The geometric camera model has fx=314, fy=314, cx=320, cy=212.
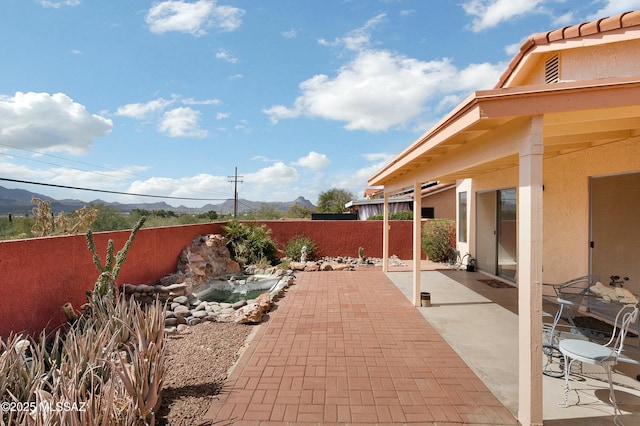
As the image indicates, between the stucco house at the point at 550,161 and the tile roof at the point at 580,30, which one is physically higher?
the tile roof at the point at 580,30

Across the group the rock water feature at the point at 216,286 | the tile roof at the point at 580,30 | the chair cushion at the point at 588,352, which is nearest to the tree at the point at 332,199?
the rock water feature at the point at 216,286

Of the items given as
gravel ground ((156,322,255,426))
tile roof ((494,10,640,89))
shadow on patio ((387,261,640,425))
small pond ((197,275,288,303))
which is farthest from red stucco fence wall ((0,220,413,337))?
tile roof ((494,10,640,89))

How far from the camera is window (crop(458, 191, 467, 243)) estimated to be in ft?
40.2

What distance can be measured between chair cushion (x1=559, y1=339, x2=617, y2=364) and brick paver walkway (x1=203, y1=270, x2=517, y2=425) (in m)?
1.00

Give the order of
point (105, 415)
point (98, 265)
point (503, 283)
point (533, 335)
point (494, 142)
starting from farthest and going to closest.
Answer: point (503, 283), point (98, 265), point (494, 142), point (533, 335), point (105, 415)

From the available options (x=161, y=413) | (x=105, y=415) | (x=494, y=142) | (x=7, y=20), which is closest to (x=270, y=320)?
(x=161, y=413)

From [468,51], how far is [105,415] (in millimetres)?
12919

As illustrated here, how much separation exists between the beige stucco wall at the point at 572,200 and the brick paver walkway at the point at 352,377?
359 centimetres

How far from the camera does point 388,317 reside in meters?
6.69

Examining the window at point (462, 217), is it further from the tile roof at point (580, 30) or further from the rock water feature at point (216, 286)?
the tile roof at point (580, 30)

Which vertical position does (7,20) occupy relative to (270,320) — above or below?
above

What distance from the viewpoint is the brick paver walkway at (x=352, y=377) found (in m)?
3.47

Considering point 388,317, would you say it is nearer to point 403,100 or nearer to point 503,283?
point 503,283

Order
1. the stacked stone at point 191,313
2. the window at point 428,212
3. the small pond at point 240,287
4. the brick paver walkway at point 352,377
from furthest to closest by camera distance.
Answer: the window at point 428,212 < the small pond at point 240,287 < the stacked stone at point 191,313 < the brick paver walkway at point 352,377
